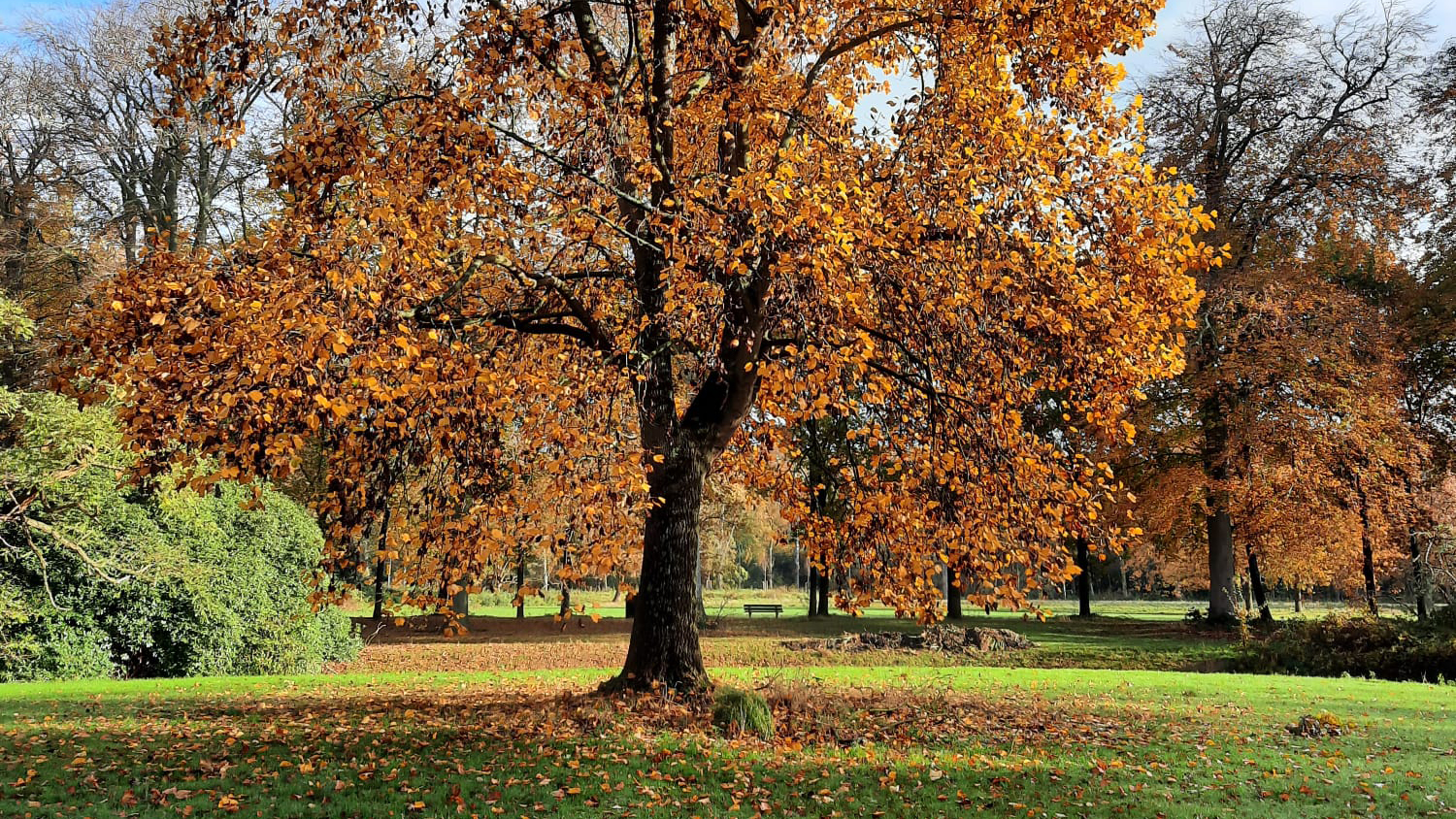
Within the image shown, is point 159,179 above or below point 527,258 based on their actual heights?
above

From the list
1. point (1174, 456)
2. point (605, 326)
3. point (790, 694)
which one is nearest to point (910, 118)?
point (605, 326)

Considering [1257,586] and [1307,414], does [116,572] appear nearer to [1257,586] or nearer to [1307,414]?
[1307,414]

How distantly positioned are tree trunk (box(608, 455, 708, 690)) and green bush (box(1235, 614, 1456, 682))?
12901 mm

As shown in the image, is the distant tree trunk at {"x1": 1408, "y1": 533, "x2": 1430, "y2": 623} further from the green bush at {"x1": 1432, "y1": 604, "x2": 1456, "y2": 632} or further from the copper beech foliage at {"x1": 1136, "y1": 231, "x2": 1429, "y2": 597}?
the copper beech foliage at {"x1": 1136, "y1": 231, "x2": 1429, "y2": 597}

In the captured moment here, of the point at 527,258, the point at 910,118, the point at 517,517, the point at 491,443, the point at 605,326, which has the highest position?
the point at 910,118

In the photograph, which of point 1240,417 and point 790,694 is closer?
point 790,694

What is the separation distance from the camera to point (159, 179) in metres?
20.0

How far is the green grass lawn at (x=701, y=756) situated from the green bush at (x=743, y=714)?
0.22m

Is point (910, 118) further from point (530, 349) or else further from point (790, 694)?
point (790, 694)

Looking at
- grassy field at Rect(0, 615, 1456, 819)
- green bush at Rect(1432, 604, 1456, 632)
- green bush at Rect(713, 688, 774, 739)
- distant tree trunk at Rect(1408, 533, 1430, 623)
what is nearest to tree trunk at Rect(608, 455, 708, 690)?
grassy field at Rect(0, 615, 1456, 819)

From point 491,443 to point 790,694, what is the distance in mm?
4443

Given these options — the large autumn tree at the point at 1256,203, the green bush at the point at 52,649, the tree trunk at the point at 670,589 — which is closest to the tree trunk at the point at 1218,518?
the large autumn tree at the point at 1256,203

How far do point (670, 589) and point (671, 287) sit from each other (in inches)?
150

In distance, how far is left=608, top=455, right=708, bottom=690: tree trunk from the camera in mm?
9273
